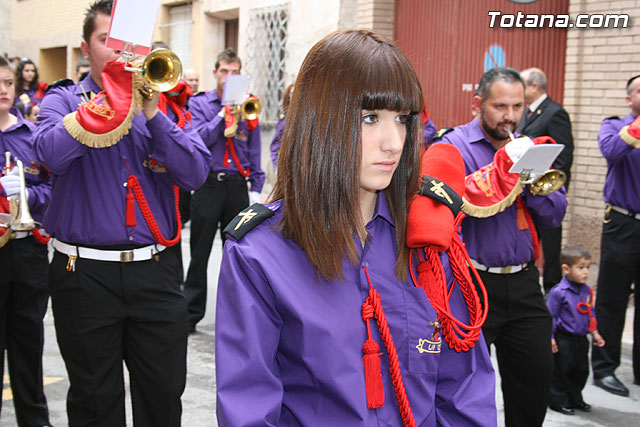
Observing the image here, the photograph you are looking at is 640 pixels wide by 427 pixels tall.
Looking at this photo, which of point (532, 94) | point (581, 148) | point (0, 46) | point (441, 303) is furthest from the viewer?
point (0, 46)

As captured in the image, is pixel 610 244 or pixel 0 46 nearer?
pixel 610 244

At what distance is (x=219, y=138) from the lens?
715cm

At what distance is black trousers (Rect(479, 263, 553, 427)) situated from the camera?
12.1 ft

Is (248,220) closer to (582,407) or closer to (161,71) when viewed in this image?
(161,71)

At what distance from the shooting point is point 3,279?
4.11m

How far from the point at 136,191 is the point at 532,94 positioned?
199 inches

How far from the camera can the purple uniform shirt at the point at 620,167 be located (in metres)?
5.41

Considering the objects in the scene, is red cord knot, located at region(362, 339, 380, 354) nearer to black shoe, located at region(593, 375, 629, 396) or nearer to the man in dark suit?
black shoe, located at region(593, 375, 629, 396)

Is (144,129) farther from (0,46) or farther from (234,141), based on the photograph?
(0,46)

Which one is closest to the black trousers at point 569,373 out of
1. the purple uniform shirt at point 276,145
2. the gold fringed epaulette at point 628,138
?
the gold fringed epaulette at point 628,138

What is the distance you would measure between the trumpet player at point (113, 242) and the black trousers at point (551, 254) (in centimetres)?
493

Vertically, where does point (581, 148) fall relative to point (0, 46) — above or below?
below

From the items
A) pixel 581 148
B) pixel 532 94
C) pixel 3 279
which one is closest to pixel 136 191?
pixel 3 279

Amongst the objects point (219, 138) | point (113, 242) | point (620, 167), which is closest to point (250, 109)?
point (219, 138)
